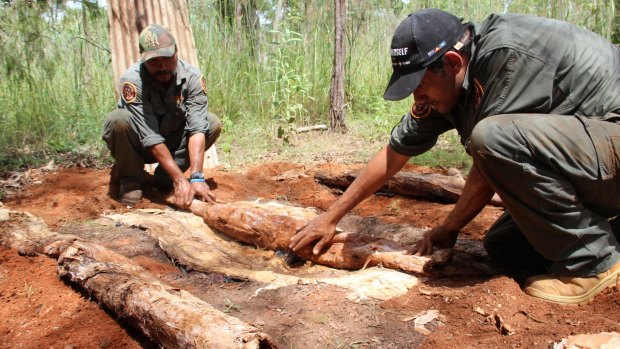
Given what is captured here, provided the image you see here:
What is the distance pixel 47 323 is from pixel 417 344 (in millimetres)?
1466

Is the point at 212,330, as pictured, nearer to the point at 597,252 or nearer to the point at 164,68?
the point at 597,252

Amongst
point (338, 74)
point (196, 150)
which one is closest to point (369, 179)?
point (196, 150)

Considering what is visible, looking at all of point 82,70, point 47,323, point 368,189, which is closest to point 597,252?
point 368,189

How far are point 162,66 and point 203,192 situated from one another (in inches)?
38.4

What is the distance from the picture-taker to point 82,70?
643cm

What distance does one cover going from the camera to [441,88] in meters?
2.11

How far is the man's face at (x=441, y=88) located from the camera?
2.08 meters

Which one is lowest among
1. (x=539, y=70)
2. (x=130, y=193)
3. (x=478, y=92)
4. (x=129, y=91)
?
(x=130, y=193)

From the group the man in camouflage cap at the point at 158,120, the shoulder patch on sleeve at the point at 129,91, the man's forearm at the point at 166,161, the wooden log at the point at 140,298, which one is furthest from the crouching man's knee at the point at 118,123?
the wooden log at the point at 140,298

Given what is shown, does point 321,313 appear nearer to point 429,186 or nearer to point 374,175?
point 374,175

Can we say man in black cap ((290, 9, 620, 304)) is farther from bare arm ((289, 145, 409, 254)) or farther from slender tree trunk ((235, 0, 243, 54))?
slender tree trunk ((235, 0, 243, 54))

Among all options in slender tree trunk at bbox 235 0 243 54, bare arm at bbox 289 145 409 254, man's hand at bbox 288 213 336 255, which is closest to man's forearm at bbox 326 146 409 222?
bare arm at bbox 289 145 409 254

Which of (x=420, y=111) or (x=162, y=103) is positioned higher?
(x=420, y=111)

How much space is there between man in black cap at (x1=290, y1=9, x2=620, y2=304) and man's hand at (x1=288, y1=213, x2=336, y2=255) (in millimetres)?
859
